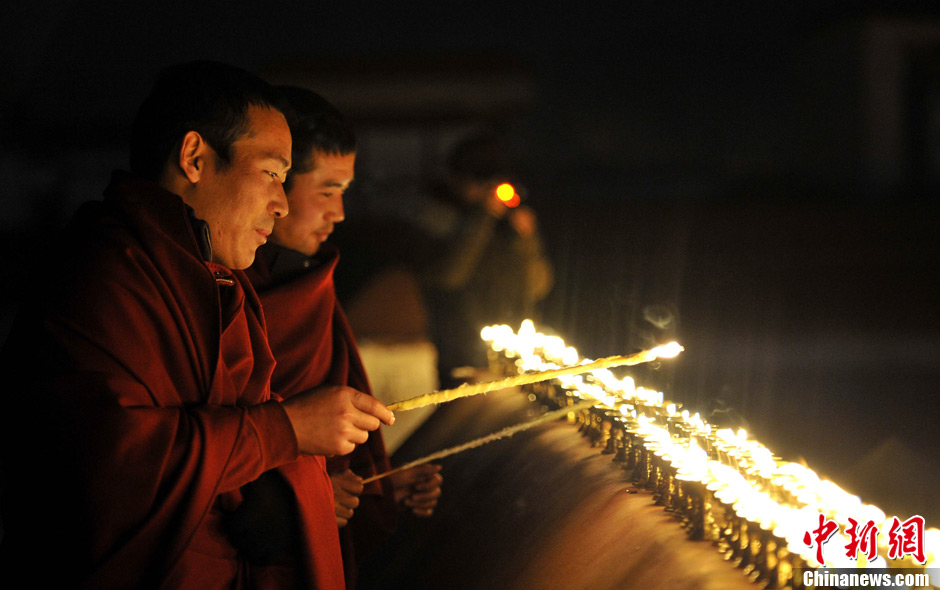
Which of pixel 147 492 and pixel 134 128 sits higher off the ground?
pixel 134 128

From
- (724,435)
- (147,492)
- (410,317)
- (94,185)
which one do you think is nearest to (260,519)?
(147,492)

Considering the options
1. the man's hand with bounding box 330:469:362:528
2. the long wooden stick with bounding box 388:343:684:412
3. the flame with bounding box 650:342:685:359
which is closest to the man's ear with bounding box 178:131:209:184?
the long wooden stick with bounding box 388:343:684:412

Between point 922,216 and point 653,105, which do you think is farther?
point 653,105

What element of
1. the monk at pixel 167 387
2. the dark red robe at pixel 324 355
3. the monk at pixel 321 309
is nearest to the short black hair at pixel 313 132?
the monk at pixel 321 309

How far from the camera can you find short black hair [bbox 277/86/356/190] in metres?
1.56

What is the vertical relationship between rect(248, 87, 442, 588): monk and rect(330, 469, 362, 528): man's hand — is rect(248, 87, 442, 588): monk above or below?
above

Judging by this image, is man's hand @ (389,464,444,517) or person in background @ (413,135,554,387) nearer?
man's hand @ (389,464,444,517)

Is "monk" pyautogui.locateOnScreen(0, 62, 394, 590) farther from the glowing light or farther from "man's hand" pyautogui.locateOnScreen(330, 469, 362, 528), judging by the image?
the glowing light

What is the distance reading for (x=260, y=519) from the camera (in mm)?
1117

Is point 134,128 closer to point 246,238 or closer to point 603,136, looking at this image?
point 246,238

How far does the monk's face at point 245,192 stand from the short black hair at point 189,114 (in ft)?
0.06

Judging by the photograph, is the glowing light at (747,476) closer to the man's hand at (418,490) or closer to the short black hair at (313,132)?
the man's hand at (418,490)

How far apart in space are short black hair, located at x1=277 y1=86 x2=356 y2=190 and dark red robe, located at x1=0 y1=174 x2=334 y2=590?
0.48 meters

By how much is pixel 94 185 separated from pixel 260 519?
695 centimetres
